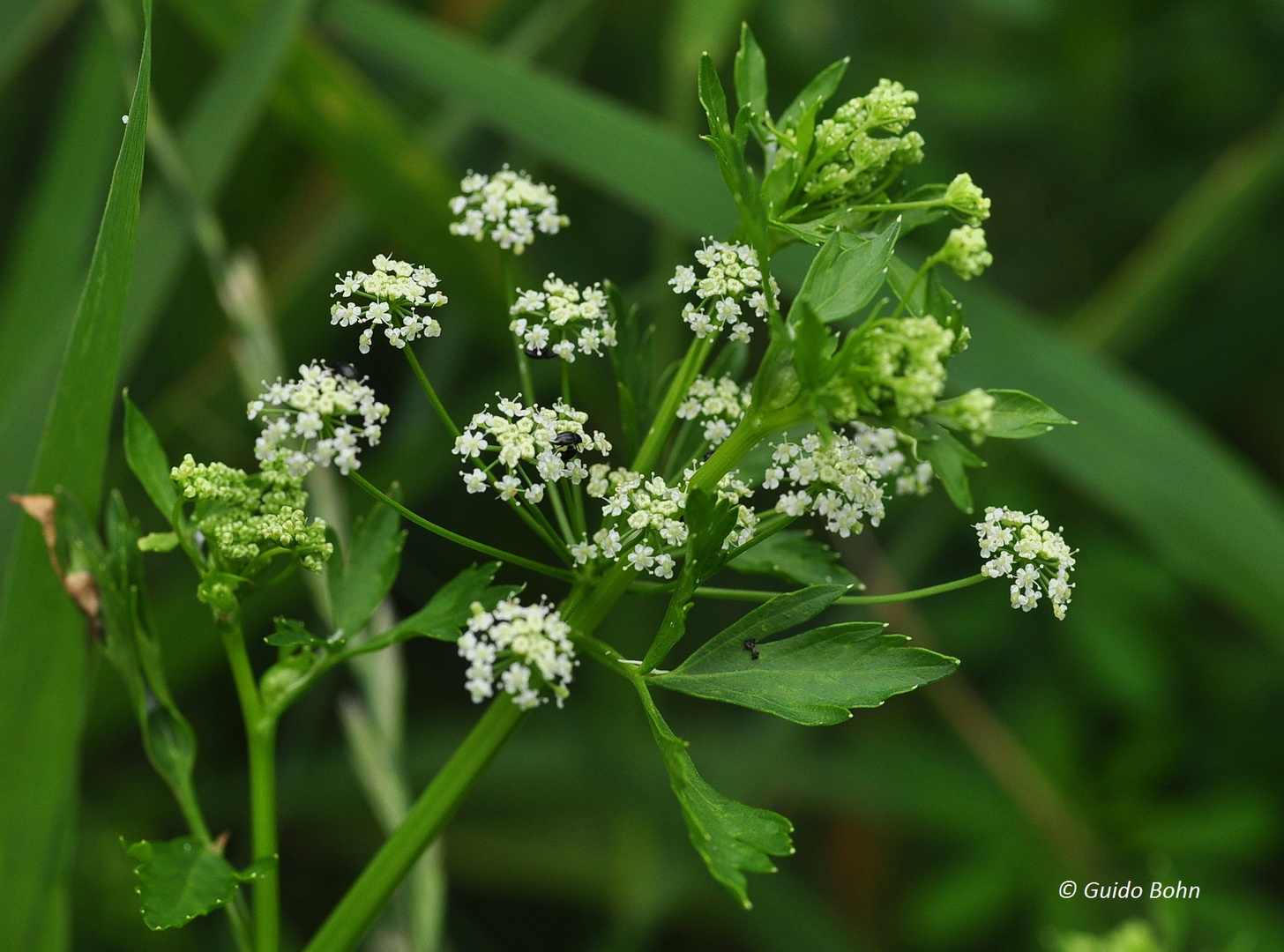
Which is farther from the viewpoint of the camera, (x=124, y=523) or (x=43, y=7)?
(x=43, y=7)

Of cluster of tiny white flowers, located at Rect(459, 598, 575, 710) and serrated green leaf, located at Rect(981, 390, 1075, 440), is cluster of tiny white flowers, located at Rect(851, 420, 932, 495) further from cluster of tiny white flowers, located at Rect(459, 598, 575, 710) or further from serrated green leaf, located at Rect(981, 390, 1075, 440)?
cluster of tiny white flowers, located at Rect(459, 598, 575, 710)

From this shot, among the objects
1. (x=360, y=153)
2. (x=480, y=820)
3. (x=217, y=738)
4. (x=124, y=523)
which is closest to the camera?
(x=124, y=523)

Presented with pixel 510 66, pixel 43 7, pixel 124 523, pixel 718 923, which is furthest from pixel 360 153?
pixel 718 923

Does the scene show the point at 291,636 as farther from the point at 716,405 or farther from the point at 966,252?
the point at 966,252

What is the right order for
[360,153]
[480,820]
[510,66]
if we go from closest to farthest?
[510,66] < [360,153] < [480,820]

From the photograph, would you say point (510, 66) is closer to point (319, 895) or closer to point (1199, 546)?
point (1199, 546)

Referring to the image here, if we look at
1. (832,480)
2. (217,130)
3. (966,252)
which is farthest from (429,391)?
(217,130)

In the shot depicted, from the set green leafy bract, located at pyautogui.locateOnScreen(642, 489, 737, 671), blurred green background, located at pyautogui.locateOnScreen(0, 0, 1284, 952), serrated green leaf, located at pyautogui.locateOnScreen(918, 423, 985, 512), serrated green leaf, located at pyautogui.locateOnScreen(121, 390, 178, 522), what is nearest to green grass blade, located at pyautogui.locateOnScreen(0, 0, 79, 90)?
blurred green background, located at pyautogui.locateOnScreen(0, 0, 1284, 952)
